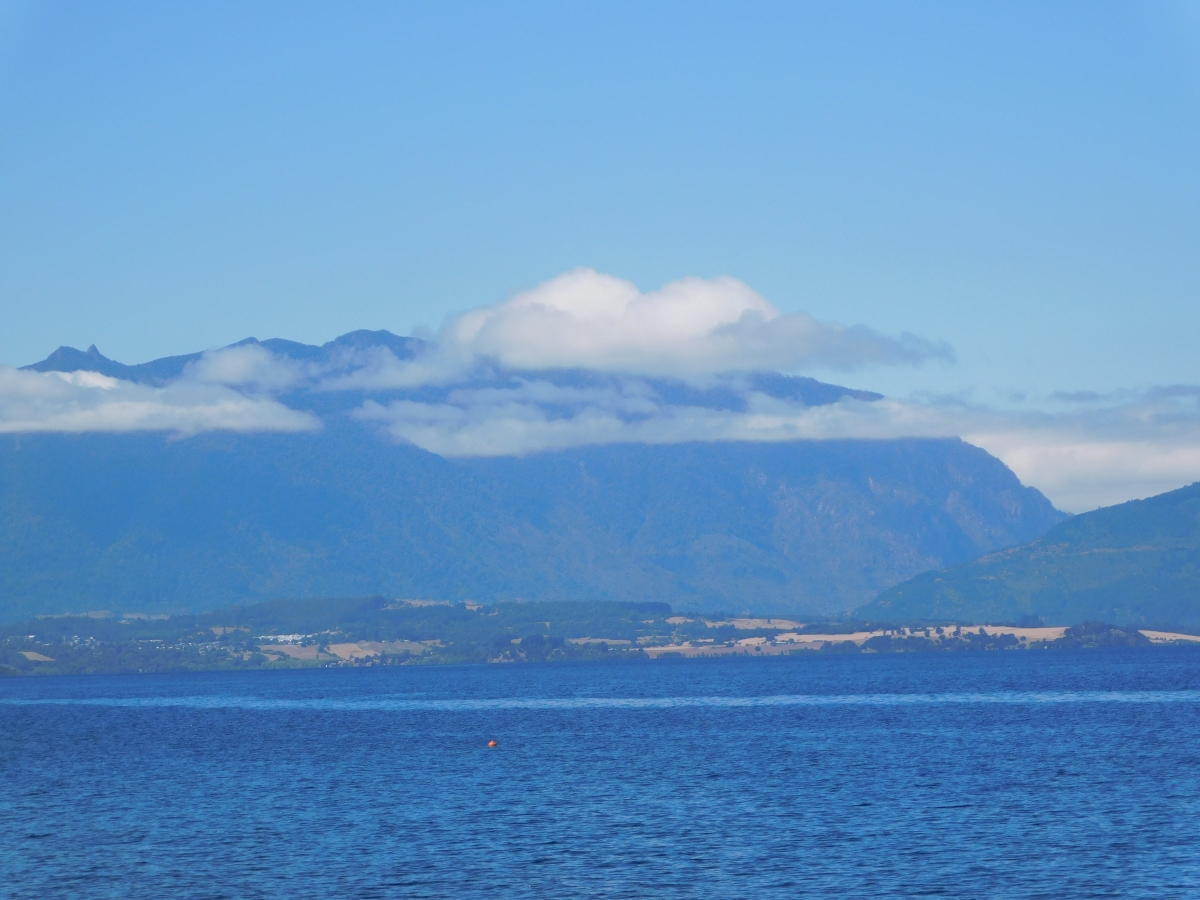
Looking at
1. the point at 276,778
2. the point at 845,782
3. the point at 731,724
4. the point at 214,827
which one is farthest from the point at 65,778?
the point at 731,724

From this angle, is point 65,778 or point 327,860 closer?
point 327,860

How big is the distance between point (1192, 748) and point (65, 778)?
10512 cm

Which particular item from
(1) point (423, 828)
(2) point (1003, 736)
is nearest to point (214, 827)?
(1) point (423, 828)

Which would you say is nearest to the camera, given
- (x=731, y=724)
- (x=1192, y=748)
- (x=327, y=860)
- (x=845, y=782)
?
A: (x=327, y=860)

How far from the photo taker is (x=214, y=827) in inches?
4161

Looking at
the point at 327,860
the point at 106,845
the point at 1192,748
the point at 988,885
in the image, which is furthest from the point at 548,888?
the point at 1192,748

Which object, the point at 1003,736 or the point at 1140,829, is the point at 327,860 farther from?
the point at 1003,736

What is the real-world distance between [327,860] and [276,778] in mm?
47185

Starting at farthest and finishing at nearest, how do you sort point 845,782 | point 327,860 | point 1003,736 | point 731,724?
point 731,724, point 1003,736, point 845,782, point 327,860

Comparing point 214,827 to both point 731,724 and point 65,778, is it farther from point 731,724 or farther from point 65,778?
point 731,724

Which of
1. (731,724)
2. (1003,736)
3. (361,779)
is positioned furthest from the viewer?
(731,724)

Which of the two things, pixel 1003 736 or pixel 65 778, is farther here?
pixel 1003 736

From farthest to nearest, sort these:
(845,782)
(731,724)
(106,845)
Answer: (731,724) → (845,782) → (106,845)

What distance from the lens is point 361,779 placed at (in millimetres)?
134125
